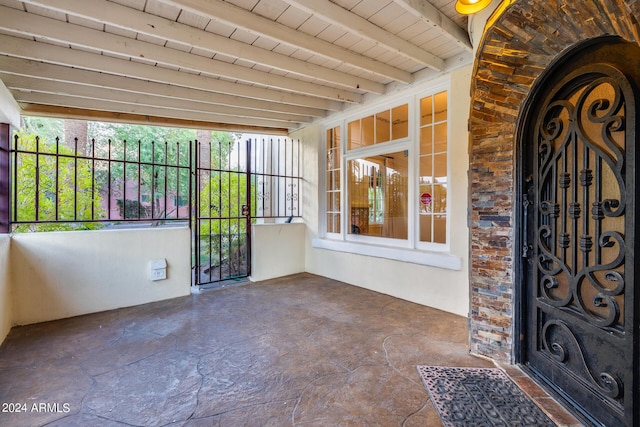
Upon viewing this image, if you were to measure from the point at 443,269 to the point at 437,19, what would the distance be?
2682mm

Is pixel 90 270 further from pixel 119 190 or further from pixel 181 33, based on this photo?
pixel 119 190

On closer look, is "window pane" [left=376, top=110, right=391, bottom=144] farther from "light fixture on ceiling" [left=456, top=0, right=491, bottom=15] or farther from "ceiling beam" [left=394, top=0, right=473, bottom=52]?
"light fixture on ceiling" [left=456, top=0, right=491, bottom=15]

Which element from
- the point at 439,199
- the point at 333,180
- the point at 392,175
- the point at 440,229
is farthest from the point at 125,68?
the point at 440,229

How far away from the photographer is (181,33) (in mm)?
2656

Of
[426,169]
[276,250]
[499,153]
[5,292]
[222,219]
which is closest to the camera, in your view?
[499,153]

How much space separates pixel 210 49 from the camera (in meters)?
2.83

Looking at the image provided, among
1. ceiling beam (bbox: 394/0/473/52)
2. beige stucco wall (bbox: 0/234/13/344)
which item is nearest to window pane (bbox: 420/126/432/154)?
ceiling beam (bbox: 394/0/473/52)

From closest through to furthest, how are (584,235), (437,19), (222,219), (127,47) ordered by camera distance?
(584,235), (437,19), (127,47), (222,219)

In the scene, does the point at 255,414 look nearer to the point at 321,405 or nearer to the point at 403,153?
the point at 321,405

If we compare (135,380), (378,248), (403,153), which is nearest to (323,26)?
(403,153)

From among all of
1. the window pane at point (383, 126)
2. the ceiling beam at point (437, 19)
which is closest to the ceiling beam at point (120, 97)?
the window pane at point (383, 126)

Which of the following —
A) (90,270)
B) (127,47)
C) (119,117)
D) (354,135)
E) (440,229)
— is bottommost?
(90,270)

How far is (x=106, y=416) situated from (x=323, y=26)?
3.47 meters

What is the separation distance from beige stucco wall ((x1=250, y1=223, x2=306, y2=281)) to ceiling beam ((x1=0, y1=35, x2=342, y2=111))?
2179 millimetres
